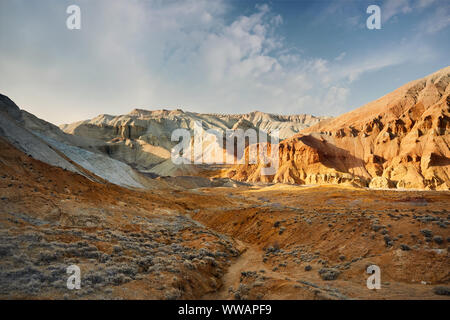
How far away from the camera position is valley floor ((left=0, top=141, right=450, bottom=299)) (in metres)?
7.09

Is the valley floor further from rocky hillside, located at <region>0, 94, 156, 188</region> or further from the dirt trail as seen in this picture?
rocky hillside, located at <region>0, 94, 156, 188</region>

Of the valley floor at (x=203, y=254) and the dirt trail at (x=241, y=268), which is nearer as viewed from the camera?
the valley floor at (x=203, y=254)

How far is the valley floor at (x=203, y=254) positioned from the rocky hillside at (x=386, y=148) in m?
60.0

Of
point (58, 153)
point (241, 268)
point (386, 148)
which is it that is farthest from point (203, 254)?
point (386, 148)

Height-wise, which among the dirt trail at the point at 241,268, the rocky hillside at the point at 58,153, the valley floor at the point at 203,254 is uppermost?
the rocky hillside at the point at 58,153

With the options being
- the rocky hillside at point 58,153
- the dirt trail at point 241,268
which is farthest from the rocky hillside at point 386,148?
the dirt trail at point 241,268

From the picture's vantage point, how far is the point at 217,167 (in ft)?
350

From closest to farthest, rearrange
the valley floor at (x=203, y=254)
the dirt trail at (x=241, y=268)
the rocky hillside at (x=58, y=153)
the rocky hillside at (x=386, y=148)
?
the valley floor at (x=203, y=254) → the dirt trail at (x=241, y=268) → the rocky hillside at (x=58, y=153) → the rocky hillside at (x=386, y=148)

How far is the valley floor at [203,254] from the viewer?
279 inches

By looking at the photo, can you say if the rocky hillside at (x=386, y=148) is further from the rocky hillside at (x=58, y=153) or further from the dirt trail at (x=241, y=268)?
the dirt trail at (x=241, y=268)

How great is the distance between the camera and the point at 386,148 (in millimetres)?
73125

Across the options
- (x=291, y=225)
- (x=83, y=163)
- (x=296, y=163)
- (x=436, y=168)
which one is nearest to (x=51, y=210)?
(x=291, y=225)

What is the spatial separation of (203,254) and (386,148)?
269 ft
